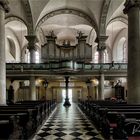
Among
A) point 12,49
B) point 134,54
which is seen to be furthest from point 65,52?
point 134,54

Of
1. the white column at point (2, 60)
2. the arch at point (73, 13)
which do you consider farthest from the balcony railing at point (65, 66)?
the white column at point (2, 60)

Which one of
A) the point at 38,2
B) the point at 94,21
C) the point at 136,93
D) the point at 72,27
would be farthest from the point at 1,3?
the point at 72,27

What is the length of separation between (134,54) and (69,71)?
1220 centimetres

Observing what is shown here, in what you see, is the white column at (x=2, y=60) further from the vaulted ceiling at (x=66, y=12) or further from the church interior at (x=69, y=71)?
the vaulted ceiling at (x=66, y=12)

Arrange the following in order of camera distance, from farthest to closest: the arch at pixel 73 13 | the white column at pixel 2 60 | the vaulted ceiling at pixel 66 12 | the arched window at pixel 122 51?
the arched window at pixel 122 51, the arch at pixel 73 13, the vaulted ceiling at pixel 66 12, the white column at pixel 2 60

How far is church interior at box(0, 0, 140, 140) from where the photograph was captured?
6727 millimetres

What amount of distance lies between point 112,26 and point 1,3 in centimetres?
2056

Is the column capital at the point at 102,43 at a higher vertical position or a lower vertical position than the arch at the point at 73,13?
lower

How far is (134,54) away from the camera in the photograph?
10688 millimetres

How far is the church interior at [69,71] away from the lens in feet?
22.1

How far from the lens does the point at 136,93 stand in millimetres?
10484

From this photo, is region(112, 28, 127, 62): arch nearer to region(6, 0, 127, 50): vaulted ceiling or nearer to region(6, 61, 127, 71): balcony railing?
region(6, 0, 127, 50): vaulted ceiling

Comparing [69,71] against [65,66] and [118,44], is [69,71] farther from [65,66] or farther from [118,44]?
[118,44]

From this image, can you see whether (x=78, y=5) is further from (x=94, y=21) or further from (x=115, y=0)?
(x=115, y=0)
